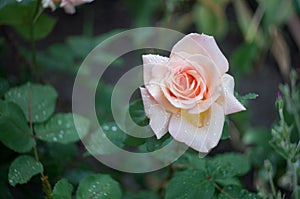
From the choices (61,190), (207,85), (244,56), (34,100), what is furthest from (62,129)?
(244,56)

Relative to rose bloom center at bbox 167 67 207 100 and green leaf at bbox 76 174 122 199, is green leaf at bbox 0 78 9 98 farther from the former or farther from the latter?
rose bloom center at bbox 167 67 207 100

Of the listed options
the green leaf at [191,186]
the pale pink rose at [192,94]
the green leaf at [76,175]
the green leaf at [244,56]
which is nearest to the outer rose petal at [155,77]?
the pale pink rose at [192,94]

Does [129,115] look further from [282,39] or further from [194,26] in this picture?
[194,26]

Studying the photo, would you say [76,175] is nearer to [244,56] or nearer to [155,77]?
[155,77]

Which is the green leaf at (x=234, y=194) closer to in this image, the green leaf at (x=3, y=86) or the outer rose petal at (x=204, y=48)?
the outer rose petal at (x=204, y=48)

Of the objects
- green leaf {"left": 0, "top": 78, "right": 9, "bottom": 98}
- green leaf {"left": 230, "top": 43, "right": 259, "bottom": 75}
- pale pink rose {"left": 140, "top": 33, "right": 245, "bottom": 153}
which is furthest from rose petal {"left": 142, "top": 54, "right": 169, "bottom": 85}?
green leaf {"left": 230, "top": 43, "right": 259, "bottom": 75}
